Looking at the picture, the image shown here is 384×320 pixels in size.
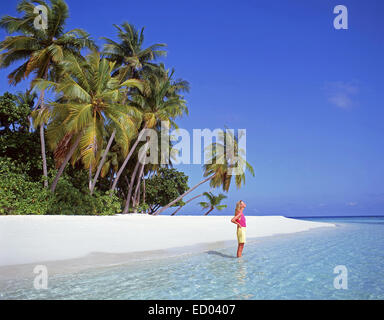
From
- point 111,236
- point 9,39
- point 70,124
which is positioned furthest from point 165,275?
point 9,39

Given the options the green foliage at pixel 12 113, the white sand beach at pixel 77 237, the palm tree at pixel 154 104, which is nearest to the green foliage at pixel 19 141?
the green foliage at pixel 12 113

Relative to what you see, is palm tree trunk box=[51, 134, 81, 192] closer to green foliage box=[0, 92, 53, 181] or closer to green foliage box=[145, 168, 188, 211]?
green foliage box=[0, 92, 53, 181]

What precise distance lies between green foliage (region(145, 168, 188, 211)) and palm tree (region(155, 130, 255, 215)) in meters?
4.54

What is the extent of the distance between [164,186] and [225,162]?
716cm

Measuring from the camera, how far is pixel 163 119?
20.4 metres

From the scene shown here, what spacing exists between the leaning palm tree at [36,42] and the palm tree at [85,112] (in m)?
1.56

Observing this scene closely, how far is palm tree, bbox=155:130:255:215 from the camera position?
2498 cm

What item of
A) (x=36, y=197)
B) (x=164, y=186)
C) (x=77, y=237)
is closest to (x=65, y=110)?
(x=36, y=197)

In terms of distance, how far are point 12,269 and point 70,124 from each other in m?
7.64

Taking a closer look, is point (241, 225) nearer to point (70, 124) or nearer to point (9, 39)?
point (70, 124)

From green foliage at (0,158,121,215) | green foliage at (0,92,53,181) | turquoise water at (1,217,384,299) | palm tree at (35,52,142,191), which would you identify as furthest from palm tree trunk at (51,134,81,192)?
turquoise water at (1,217,384,299)

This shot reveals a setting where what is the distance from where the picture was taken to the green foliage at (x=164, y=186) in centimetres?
2884

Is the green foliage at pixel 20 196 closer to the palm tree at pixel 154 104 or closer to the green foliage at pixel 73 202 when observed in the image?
the green foliage at pixel 73 202

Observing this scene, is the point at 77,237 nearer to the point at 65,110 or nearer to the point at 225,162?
the point at 65,110
